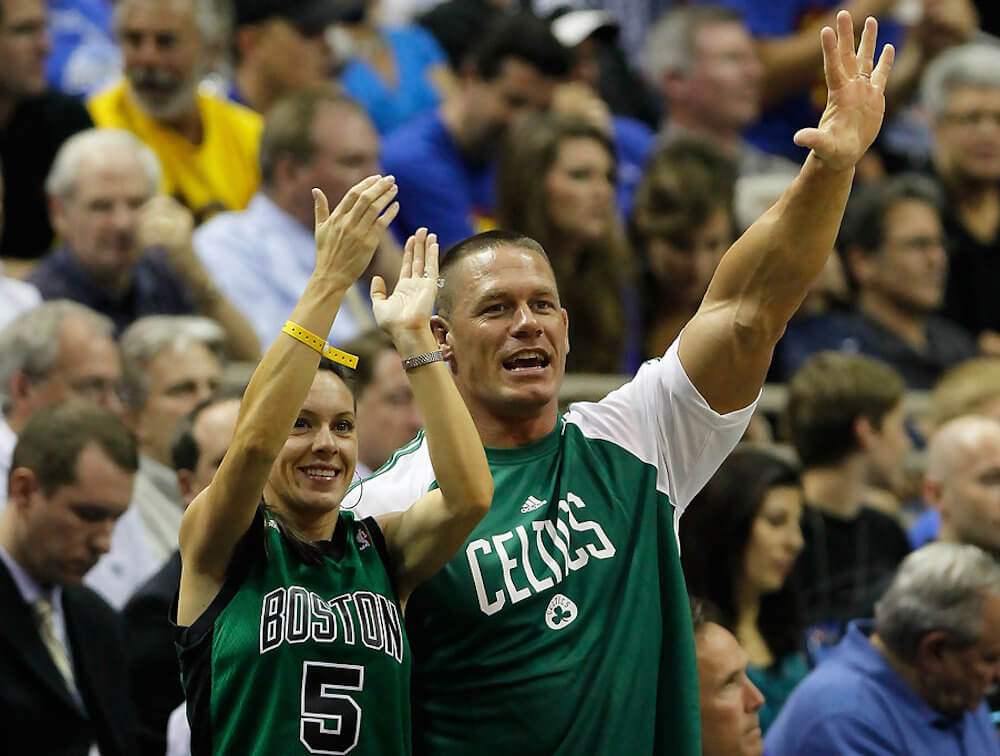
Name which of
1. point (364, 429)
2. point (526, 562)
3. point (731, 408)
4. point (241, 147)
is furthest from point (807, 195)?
point (241, 147)

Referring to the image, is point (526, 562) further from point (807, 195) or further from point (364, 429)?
point (364, 429)

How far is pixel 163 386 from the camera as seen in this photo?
639 centimetres

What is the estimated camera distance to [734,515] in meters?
6.04

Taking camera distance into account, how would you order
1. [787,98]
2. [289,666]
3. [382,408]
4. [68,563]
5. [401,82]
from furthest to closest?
1. [787,98]
2. [401,82]
3. [382,408]
4. [68,563]
5. [289,666]

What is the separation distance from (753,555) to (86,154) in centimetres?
283

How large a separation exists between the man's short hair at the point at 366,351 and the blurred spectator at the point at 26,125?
168 cm

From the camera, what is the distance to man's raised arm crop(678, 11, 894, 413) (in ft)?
12.9

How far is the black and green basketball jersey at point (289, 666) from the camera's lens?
11.8 feet

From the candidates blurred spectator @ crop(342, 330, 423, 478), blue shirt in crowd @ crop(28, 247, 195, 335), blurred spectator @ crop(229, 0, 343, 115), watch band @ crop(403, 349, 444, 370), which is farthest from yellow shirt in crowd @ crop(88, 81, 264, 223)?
watch band @ crop(403, 349, 444, 370)

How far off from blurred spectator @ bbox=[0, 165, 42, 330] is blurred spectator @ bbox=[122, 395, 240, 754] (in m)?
1.30

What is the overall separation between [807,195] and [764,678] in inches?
93.1

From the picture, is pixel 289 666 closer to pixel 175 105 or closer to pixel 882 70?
pixel 882 70

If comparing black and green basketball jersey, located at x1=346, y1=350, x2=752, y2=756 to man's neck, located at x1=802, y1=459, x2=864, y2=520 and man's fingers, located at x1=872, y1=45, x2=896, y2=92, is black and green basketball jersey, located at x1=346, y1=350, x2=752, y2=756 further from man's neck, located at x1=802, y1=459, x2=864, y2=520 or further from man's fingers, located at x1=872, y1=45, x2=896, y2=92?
man's neck, located at x1=802, y1=459, x2=864, y2=520

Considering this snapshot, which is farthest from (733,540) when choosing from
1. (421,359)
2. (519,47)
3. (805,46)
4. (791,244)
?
(805,46)
